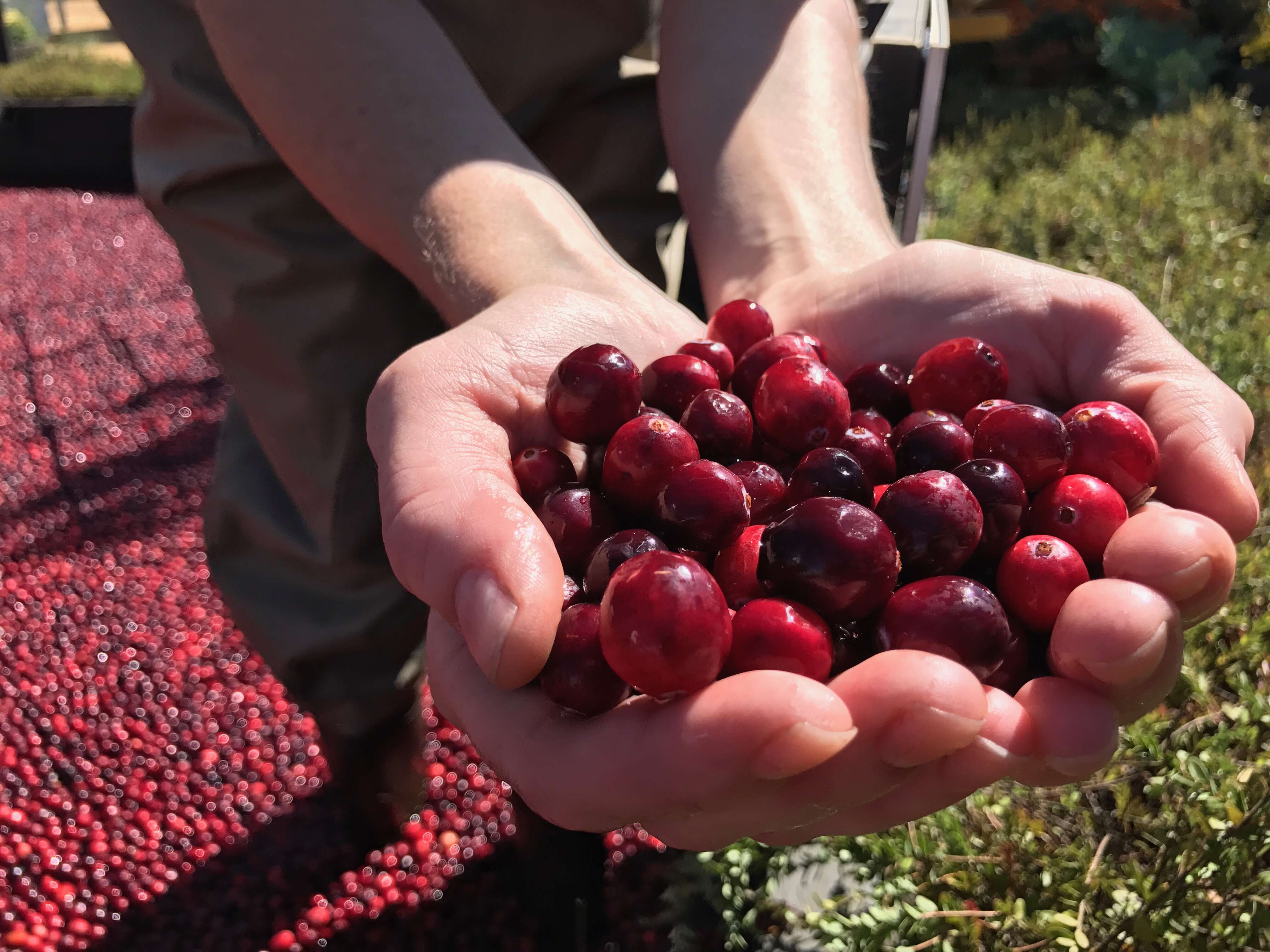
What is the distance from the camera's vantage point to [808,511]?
5.15 feet

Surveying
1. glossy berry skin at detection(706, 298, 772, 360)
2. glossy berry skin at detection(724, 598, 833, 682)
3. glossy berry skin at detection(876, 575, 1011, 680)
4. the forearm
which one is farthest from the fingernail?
Result: the forearm

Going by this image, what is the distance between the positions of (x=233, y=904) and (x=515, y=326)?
215cm

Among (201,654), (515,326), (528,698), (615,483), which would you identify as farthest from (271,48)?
(201,654)

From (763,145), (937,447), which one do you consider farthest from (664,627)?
(763,145)

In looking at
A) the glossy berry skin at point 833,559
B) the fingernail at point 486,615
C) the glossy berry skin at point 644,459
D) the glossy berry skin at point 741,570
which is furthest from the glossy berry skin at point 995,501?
the fingernail at point 486,615

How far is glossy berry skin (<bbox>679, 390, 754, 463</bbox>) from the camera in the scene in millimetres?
1910

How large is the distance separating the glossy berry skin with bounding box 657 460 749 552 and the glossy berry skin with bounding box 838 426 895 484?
30 cm

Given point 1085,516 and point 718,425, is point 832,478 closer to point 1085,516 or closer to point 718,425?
point 718,425

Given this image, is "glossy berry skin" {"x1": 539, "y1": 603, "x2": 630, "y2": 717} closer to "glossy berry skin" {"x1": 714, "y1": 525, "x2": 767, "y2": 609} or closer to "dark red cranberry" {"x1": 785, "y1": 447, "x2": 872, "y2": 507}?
"glossy berry skin" {"x1": 714, "y1": 525, "x2": 767, "y2": 609}

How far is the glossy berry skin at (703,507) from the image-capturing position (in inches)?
65.4

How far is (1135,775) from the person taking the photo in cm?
232

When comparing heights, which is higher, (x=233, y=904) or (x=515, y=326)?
(x=515, y=326)

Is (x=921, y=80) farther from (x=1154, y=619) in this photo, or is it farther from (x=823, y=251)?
(x=1154, y=619)

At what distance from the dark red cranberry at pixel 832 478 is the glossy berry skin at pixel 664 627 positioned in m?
0.39
